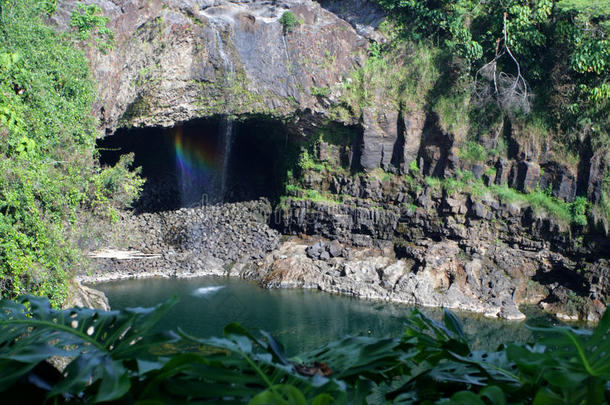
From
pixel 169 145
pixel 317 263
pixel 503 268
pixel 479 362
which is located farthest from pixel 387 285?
pixel 479 362

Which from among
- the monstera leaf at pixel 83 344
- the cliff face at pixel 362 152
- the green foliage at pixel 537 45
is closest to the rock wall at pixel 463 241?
the cliff face at pixel 362 152

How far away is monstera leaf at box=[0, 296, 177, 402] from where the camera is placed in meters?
0.55

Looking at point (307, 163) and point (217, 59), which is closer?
point (217, 59)

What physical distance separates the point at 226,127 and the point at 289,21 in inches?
144

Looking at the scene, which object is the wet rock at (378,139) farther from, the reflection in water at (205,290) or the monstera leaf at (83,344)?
the monstera leaf at (83,344)

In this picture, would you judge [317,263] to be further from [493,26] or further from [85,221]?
[493,26]

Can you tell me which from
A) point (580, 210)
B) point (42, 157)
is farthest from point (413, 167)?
point (42, 157)

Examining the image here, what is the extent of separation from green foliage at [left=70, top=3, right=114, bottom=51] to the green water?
5.65 meters

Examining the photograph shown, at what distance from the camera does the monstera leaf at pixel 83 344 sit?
55 cm

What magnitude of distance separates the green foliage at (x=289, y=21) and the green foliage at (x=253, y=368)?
1462 centimetres

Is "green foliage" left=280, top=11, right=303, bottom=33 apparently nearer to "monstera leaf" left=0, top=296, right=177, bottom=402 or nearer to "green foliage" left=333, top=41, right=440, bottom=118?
"green foliage" left=333, top=41, right=440, bottom=118

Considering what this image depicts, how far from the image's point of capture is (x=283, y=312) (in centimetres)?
1071

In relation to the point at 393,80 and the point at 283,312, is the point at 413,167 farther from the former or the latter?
the point at 283,312

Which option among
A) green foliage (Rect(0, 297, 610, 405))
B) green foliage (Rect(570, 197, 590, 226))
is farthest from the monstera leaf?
green foliage (Rect(570, 197, 590, 226))
